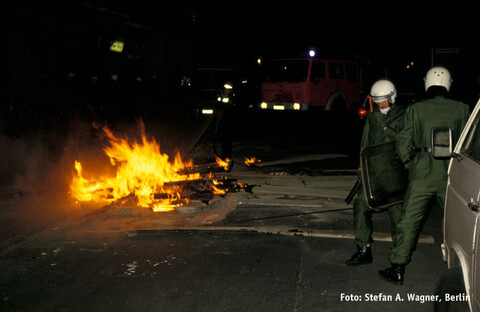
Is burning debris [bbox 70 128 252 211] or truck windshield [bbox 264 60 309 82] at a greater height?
truck windshield [bbox 264 60 309 82]

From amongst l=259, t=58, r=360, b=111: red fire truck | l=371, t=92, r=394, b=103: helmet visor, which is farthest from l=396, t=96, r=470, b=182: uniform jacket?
l=259, t=58, r=360, b=111: red fire truck

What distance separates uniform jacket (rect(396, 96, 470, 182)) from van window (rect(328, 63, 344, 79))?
1636 centimetres

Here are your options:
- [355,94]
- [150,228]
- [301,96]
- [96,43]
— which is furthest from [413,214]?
[96,43]

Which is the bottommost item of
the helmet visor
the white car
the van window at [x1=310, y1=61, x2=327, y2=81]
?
the white car

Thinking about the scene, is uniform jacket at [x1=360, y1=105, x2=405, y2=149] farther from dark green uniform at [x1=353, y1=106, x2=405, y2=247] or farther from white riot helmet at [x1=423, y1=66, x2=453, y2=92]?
white riot helmet at [x1=423, y1=66, x2=453, y2=92]

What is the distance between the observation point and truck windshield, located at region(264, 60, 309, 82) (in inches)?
782

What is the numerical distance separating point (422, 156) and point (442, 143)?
3.06 feet

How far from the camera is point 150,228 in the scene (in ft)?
21.2

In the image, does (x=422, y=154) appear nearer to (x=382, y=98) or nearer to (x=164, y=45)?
(x=382, y=98)

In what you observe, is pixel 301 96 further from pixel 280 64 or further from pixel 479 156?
pixel 479 156

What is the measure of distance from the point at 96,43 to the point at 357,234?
2314 centimetres

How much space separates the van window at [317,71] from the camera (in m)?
19.7

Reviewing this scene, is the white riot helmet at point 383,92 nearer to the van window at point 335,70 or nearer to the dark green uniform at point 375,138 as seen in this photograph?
the dark green uniform at point 375,138

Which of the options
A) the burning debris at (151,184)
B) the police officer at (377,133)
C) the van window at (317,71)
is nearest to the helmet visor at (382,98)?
the police officer at (377,133)
